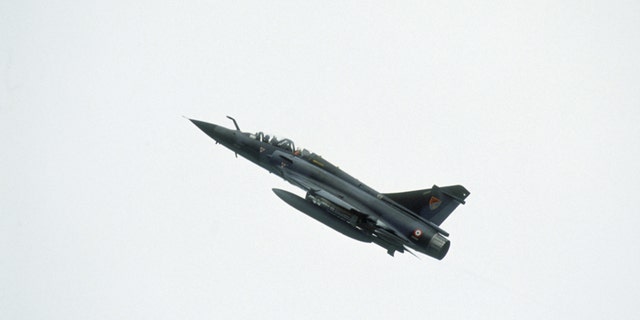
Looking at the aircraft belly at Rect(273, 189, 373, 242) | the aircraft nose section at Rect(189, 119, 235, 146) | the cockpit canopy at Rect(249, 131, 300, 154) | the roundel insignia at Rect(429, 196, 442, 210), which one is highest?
the cockpit canopy at Rect(249, 131, 300, 154)

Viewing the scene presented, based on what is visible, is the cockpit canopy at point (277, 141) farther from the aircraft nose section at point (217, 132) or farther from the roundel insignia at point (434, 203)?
the roundel insignia at point (434, 203)

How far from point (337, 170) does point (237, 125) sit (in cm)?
449

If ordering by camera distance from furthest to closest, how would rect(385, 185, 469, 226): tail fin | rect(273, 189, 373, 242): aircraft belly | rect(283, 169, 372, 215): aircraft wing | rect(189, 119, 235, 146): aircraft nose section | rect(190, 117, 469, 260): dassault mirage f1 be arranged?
rect(189, 119, 235, 146): aircraft nose section → rect(385, 185, 469, 226): tail fin → rect(283, 169, 372, 215): aircraft wing → rect(190, 117, 469, 260): dassault mirage f1 → rect(273, 189, 373, 242): aircraft belly

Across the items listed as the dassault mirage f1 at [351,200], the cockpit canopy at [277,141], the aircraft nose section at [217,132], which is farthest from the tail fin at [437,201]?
the aircraft nose section at [217,132]

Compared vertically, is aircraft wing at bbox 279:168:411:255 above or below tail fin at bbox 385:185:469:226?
below

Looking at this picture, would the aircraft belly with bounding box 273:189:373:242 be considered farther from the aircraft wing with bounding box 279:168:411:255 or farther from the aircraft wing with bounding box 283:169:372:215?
the aircraft wing with bounding box 283:169:372:215

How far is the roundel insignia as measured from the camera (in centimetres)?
1848

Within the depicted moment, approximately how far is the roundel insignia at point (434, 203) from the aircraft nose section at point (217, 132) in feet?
25.6

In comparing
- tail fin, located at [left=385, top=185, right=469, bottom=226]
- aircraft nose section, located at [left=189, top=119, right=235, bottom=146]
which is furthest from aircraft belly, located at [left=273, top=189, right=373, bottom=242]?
aircraft nose section, located at [left=189, top=119, right=235, bottom=146]

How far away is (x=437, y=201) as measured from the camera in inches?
728

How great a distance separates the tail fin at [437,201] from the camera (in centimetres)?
1844

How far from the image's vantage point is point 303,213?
17344 millimetres

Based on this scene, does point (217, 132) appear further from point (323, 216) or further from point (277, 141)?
point (323, 216)

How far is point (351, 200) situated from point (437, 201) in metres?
2.82
